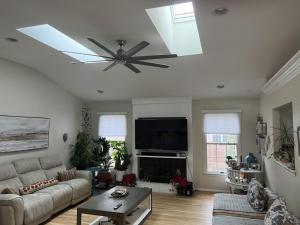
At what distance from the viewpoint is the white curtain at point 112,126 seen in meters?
7.12

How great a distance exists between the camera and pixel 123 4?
2754 millimetres

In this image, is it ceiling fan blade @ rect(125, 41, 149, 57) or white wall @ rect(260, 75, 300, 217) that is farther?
white wall @ rect(260, 75, 300, 217)

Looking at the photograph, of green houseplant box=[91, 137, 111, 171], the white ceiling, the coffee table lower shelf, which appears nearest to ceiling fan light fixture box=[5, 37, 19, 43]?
the white ceiling

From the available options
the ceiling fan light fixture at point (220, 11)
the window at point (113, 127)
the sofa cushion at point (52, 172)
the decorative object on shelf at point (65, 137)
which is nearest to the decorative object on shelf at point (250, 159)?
the window at point (113, 127)

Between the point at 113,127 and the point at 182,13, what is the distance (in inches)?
162

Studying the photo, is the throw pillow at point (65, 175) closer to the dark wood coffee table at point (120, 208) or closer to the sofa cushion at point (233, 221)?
the dark wood coffee table at point (120, 208)

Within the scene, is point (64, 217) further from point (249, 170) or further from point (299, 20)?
point (299, 20)

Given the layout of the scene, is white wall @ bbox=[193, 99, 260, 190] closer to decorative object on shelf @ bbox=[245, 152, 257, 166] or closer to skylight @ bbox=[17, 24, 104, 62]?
decorative object on shelf @ bbox=[245, 152, 257, 166]

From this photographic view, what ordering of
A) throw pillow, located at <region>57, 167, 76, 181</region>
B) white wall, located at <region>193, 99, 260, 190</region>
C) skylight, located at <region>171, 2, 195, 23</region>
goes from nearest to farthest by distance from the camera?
1. skylight, located at <region>171, 2, 195, 23</region>
2. throw pillow, located at <region>57, 167, 76, 181</region>
3. white wall, located at <region>193, 99, 260, 190</region>

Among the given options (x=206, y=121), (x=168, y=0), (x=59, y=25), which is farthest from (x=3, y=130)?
(x=206, y=121)

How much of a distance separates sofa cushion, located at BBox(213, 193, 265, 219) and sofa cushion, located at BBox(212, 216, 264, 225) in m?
0.13

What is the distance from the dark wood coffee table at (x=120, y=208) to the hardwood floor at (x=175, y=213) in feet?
0.69

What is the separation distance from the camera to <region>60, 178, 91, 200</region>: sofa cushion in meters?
4.97

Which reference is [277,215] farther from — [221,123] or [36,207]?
[221,123]
